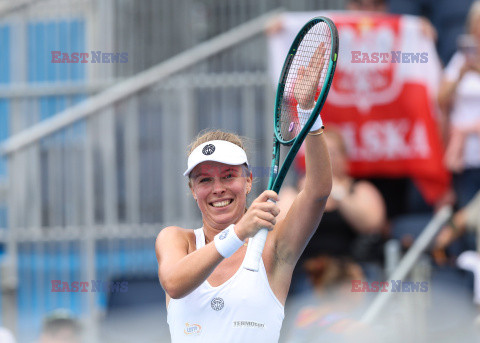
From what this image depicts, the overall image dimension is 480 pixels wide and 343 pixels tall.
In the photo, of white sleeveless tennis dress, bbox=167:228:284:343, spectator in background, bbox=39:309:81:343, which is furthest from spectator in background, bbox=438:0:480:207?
white sleeveless tennis dress, bbox=167:228:284:343

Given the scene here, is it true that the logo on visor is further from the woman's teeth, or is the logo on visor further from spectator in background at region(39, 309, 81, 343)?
spectator in background at region(39, 309, 81, 343)

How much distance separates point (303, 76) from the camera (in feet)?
10.8

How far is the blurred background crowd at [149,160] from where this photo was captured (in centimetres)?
612

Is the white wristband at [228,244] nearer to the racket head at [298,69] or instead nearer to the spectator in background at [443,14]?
the racket head at [298,69]

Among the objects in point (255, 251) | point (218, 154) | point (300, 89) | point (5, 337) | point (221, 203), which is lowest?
point (5, 337)

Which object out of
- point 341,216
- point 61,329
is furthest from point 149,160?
point 341,216

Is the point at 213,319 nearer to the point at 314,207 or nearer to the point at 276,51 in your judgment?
the point at 314,207

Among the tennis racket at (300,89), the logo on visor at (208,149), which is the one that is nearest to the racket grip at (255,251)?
the tennis racket at (300,89)

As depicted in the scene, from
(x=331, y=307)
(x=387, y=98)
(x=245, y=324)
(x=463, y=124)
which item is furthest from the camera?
(x=387, y=98)

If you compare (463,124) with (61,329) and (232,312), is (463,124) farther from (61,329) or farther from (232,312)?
(232,312)

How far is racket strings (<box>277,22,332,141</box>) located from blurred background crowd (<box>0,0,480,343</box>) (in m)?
2.47

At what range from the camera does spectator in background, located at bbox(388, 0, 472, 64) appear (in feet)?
24.1

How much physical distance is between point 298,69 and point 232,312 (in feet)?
3.45

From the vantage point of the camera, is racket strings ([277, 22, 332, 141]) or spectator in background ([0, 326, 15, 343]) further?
spectator in background ([0, 326, 15, 343])
